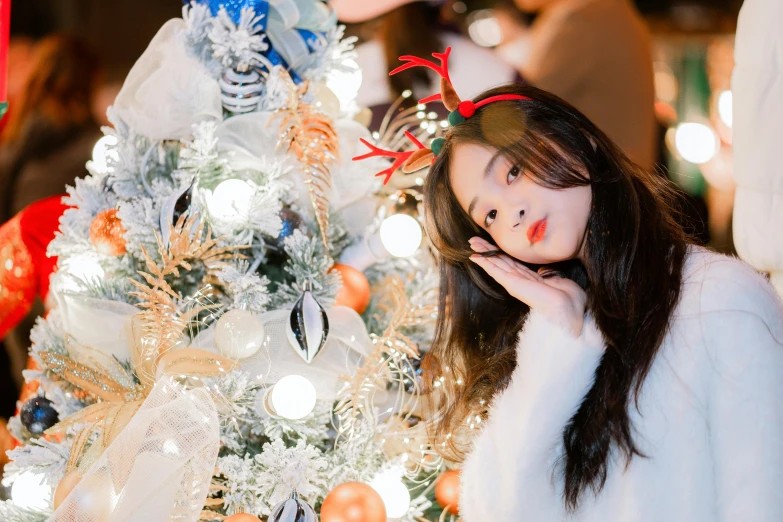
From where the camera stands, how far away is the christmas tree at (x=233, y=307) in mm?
996

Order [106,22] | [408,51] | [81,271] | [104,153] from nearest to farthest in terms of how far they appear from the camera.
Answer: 1. [81,271]
2. [104,153]
3. [408,51]
4. [106,22]

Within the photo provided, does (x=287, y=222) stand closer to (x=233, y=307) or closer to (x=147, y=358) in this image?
(x=233, y=307)

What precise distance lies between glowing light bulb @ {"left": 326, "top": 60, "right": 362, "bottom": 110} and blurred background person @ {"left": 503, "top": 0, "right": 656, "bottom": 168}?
0.80m

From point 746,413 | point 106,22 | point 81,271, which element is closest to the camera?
point 746,413

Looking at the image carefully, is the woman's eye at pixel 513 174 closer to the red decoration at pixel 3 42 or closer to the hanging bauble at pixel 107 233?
the hanging bauble at pixel 107 233

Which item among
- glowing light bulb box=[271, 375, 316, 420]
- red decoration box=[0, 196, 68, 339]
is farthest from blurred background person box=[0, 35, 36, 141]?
glowing light bulb box=[271, 375, 316, 420]

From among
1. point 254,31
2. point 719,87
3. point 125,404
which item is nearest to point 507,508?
point 125,404

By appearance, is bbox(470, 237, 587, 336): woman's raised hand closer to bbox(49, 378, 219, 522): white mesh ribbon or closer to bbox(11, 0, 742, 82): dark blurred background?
bbox(49, 378, 219, 522): white mesh ribbon

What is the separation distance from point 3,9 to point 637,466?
114 centimetres

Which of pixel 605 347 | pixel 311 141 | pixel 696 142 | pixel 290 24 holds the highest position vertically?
pixel 290 24

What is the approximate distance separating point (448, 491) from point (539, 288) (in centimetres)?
39

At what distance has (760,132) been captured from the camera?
1048 millimetres

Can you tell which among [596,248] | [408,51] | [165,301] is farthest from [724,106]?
[165,301]

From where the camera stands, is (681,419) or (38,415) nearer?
(681,419)
